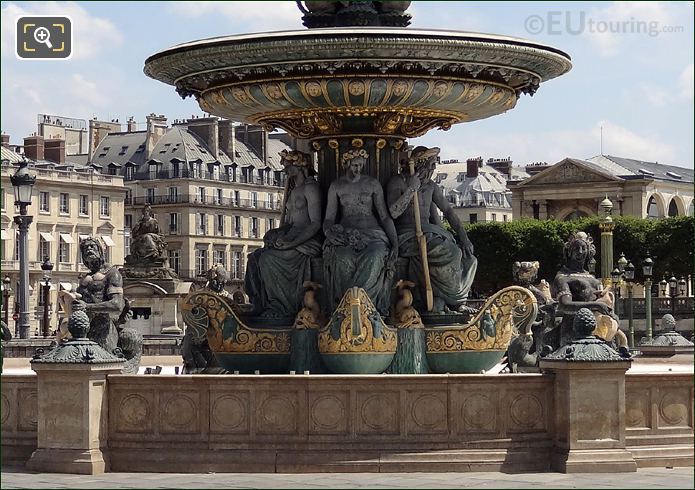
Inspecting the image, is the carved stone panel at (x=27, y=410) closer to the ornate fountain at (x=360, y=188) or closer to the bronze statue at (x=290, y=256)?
the ornate fountain at (x=360, y=188)

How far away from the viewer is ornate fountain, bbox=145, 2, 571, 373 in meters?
16.1

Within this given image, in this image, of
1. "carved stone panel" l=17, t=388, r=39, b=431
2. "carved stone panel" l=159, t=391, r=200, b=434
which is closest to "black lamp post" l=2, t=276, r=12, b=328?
"carved stone panel" l=17, t=388, r=39, b=431

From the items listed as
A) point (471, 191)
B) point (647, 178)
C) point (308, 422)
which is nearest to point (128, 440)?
point (308, 422)

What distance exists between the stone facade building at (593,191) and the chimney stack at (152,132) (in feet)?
88.8

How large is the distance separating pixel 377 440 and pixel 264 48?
13.6ft

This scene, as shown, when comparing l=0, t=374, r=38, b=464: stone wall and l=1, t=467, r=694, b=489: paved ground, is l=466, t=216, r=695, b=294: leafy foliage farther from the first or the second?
l=1, t=467, r=694, b=489: paved ground

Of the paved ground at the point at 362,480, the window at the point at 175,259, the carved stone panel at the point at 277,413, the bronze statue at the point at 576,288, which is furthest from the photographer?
the window at the point at 175,259

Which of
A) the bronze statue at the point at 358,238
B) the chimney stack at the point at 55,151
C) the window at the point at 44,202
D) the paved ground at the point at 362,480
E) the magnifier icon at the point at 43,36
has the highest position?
the chimney stack at the point at 55,151

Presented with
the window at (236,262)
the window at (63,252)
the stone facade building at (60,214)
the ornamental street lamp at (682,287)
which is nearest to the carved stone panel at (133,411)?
the stone facade building at (60,214)

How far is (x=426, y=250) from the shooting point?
16891mm

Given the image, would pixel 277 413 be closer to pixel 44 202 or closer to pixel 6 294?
pixel 6 294

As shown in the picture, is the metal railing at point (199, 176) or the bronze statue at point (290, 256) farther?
the metal railing at point (199, 176)

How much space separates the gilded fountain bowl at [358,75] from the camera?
1605 cm

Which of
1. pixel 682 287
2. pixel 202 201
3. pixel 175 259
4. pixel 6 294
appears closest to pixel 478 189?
pixel 202 201
